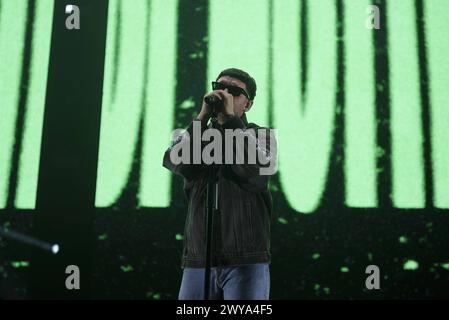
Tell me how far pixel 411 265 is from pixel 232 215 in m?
1.23

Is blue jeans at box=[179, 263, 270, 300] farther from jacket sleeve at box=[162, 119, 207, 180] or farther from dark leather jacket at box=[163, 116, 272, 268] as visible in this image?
jacket sleeve at box=[162, 119, 207, 180]

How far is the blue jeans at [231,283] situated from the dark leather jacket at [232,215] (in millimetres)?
23

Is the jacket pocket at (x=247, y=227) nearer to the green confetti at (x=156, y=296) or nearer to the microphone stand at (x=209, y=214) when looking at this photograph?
the microphone stand at (x=209, y=214)

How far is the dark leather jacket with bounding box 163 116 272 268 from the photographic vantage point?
4.91 feet

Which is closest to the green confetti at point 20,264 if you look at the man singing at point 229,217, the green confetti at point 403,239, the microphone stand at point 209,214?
the man singing at point 229,217

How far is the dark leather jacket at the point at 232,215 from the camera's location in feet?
4.91

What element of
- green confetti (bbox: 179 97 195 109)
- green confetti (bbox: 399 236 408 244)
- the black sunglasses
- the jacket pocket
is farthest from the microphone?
green confetti (bbox: 399 236 408 244)

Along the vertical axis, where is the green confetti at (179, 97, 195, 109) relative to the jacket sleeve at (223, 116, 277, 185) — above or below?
above

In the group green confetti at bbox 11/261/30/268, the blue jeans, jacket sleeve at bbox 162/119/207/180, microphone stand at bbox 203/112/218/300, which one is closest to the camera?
microphone stand at bbox 203/112/218/300

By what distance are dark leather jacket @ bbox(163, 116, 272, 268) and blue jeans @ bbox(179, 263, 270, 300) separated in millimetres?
23

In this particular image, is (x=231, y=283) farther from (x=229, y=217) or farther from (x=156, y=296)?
(x=156, y=296)

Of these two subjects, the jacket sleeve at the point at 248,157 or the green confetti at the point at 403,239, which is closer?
the jacket sleeve at the point at 248,157

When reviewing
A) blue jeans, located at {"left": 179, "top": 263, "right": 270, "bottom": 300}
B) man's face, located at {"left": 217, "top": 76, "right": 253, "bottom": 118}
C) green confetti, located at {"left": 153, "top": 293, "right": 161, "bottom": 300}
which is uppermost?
man's face, located at {"left": 217, "top": 76, "right": 253, "bottom": 118}

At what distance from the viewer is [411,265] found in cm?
233
